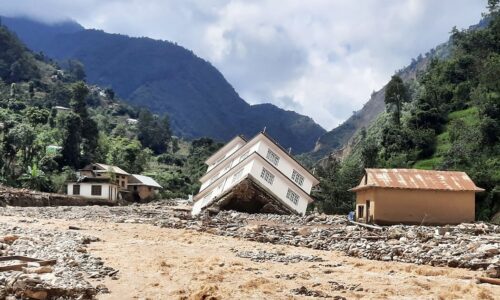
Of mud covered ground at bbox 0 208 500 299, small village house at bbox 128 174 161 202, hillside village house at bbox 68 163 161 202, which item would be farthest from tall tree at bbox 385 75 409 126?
mud covered ground at bbox 0 208 500 299

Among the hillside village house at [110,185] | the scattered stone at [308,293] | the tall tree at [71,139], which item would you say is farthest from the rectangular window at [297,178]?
the tall tree at [71,139]

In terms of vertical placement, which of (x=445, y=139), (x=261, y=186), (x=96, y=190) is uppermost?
(x=445, y=139)

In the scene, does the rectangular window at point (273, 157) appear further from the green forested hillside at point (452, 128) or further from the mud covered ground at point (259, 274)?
the mud covered ground at point (259, 274)

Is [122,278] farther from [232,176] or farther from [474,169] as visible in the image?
[474,169]

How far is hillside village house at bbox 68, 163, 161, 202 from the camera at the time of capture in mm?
67875

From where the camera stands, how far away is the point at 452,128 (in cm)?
6656

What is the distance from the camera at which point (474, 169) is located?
53.1m

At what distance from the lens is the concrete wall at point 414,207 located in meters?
34.2

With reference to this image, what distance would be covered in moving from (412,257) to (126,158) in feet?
242

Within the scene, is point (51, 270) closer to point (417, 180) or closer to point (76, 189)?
point (417, 180)

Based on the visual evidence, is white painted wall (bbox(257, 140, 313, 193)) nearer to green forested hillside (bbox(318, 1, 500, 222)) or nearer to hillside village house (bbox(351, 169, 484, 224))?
hillside village house (bbox(351, 169, 484, 224))

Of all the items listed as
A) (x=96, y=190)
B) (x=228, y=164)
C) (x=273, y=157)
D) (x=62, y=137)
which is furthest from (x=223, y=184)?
(x=62, y=137)

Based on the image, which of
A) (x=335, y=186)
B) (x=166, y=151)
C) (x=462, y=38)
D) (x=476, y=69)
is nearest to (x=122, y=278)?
(x=335, y=186)

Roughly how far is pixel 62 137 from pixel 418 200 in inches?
2272
